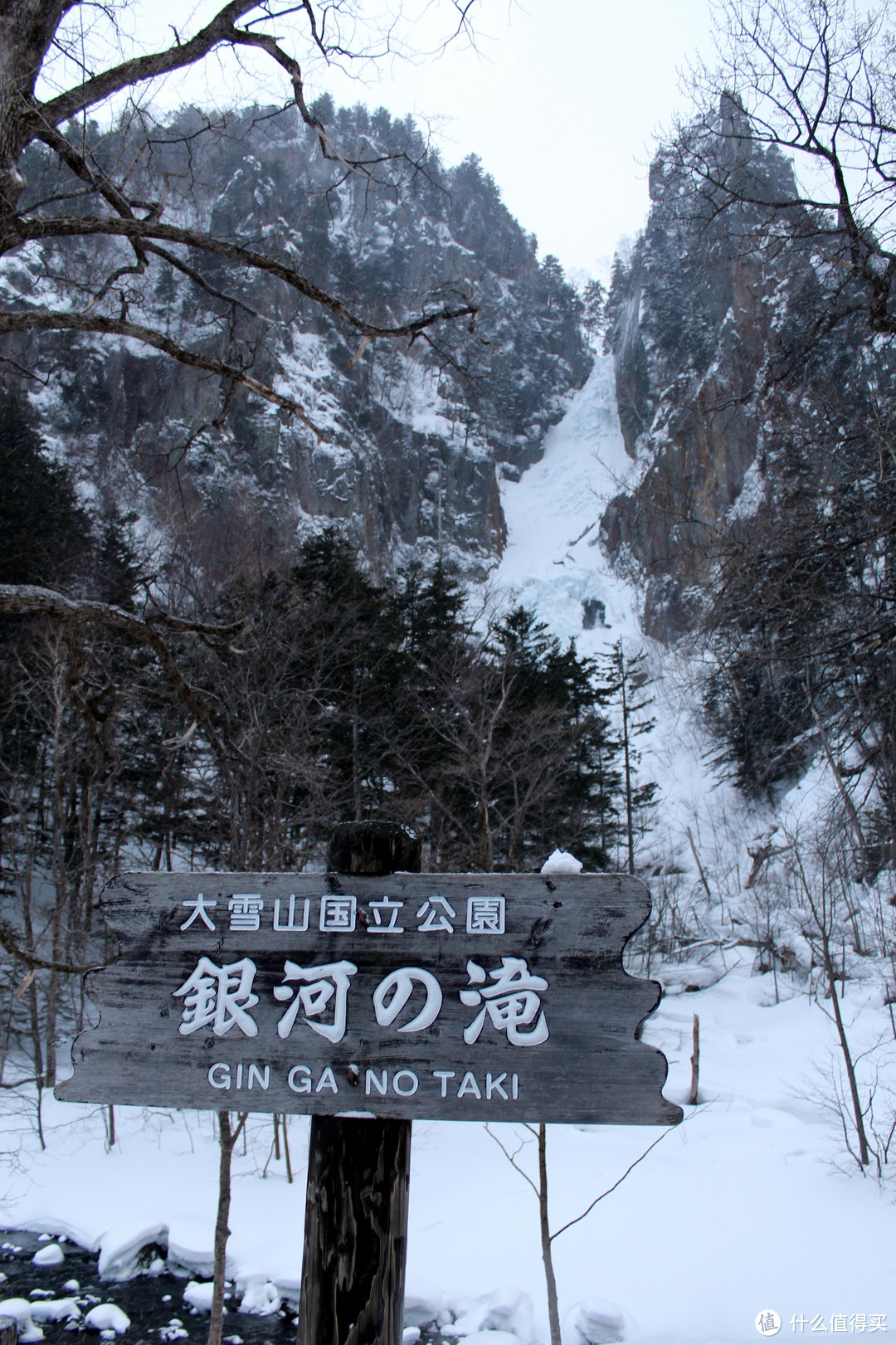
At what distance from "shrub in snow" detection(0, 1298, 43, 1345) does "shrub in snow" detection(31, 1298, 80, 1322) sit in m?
0.06

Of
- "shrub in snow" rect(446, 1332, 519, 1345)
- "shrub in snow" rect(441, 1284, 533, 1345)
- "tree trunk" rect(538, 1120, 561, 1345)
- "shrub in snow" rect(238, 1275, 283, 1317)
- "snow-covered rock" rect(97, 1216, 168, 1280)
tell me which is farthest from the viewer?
"snow-covered rock" rect(97, 1216, 168, 1280)

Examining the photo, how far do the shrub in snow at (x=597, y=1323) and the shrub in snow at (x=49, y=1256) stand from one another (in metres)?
4.92

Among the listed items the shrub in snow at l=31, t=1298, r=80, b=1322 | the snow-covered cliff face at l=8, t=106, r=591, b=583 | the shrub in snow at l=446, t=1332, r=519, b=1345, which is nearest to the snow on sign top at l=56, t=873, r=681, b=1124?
the shrub in snow at l=446, t=1332, r=519, b=1345

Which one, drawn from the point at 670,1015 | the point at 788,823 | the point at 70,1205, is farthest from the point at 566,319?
the point at 70,1205

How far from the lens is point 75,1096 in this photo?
162cm

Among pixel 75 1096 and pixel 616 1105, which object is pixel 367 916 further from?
pixel 75 1096

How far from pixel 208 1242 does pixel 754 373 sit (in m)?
9.10

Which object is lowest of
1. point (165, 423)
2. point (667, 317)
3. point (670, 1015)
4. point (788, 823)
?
point (670, 1015)

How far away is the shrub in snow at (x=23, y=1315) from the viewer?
6.03m

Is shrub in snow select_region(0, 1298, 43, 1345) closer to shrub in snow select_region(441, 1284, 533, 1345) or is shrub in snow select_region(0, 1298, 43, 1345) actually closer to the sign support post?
shrub in snow select_region(441, 1284, 533, 1345)

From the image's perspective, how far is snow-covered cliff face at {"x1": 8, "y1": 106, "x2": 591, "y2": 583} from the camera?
28.3m

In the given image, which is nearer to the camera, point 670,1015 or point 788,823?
point 670,1015

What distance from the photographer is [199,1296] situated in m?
6.76

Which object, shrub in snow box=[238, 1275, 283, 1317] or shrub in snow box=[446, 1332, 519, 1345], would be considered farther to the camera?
shrub in snow box=[238, 1275, 283, 1317]
